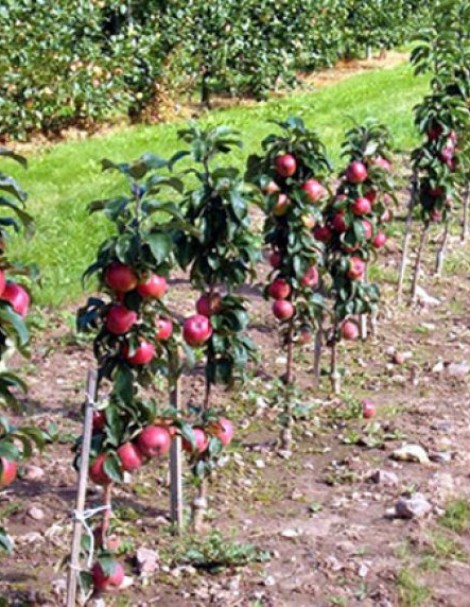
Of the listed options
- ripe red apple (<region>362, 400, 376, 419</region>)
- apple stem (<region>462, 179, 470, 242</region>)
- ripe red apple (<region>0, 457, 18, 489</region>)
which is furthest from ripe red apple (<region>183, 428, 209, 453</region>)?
apple stem (<region>462, 179, 470, 242</region>)

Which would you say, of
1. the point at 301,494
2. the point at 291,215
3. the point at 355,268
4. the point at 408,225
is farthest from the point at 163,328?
the point at 408,225

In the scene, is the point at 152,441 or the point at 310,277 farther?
the point at 310,277

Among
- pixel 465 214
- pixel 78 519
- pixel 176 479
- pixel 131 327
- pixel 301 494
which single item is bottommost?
pixel 301 494

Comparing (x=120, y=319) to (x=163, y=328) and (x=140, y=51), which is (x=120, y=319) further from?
(x=140, y=51)

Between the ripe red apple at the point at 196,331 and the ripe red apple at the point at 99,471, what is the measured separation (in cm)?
74

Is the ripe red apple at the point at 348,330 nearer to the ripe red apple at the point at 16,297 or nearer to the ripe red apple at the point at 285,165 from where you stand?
the ripe red apple at the point at 285,165

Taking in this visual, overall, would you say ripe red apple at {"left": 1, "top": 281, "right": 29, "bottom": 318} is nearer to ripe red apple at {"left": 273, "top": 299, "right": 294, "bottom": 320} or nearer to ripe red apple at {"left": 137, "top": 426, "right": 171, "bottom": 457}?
ripe red apple at {"left": 137, "top": 426, "right": 171, "bottom": 457}

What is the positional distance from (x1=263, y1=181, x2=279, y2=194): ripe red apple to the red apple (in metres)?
1.75

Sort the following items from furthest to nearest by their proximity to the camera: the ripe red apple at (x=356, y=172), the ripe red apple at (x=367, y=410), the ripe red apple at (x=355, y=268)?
the ripe red apple at (x=355, y=268) < the ripe red apple at (x=356, y=172) < the ripe red apple at (x=367, y=410)

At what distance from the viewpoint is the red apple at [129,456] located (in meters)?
3.80

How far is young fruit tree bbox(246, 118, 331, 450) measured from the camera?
5262mm

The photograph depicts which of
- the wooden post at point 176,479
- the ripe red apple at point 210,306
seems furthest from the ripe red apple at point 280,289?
the wooden post at point 176,479

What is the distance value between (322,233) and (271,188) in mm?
923

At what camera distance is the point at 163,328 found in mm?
3898
